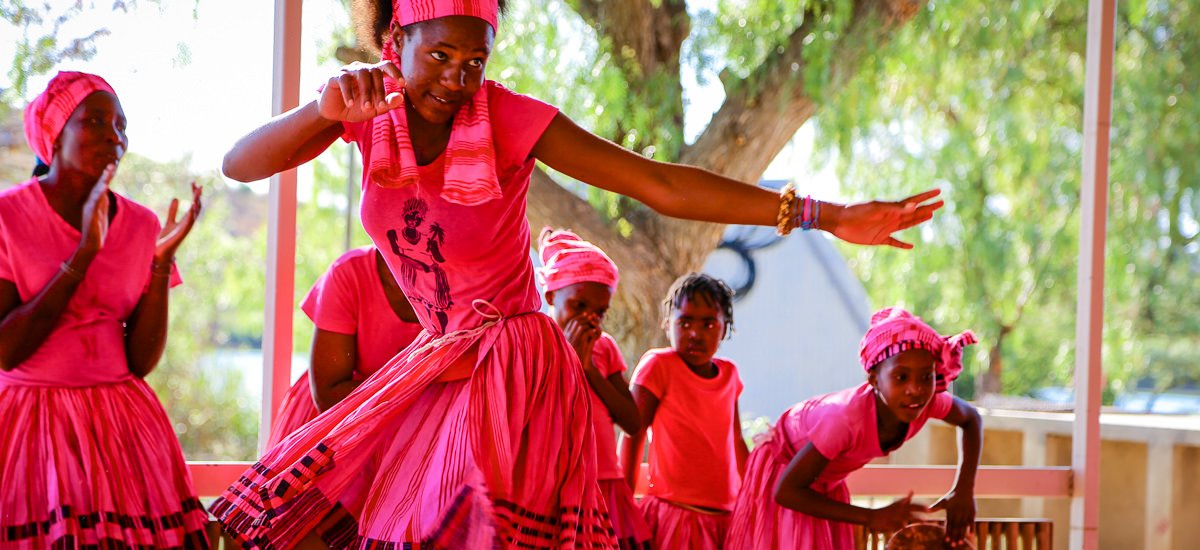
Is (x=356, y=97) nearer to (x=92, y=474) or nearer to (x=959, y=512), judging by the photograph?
(x=92, y=474)

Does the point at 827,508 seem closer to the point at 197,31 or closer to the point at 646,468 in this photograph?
the point at 646,468

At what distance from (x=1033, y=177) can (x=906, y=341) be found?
447cm

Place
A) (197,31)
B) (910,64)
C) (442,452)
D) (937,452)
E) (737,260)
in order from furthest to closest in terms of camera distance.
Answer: (937,452) < (910,64) < (737,260) < (197,31) < (442,452)

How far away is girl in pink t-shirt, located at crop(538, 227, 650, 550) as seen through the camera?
383 cm

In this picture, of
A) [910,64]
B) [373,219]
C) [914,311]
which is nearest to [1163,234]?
[914,311]

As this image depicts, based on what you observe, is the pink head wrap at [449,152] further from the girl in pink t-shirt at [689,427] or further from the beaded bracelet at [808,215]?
the girl in pink t-shirt at [689,427]

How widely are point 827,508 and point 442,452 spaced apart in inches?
81.5

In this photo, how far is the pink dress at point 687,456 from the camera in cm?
415

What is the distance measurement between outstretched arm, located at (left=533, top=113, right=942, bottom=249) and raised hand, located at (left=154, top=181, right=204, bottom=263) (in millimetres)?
1840

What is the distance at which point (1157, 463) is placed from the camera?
617 centimetres

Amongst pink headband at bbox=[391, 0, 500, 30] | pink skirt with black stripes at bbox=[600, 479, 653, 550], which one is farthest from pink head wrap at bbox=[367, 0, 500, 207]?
pink skirt with black stripes at bbox=[600, 479, 653, 550]

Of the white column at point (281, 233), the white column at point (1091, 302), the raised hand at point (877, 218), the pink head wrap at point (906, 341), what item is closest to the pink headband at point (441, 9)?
the raised hand at point (877, 218)

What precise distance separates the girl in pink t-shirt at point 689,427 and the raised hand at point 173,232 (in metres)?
1.65

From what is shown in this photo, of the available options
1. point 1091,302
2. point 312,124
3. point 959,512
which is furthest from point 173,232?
point 1091,302
